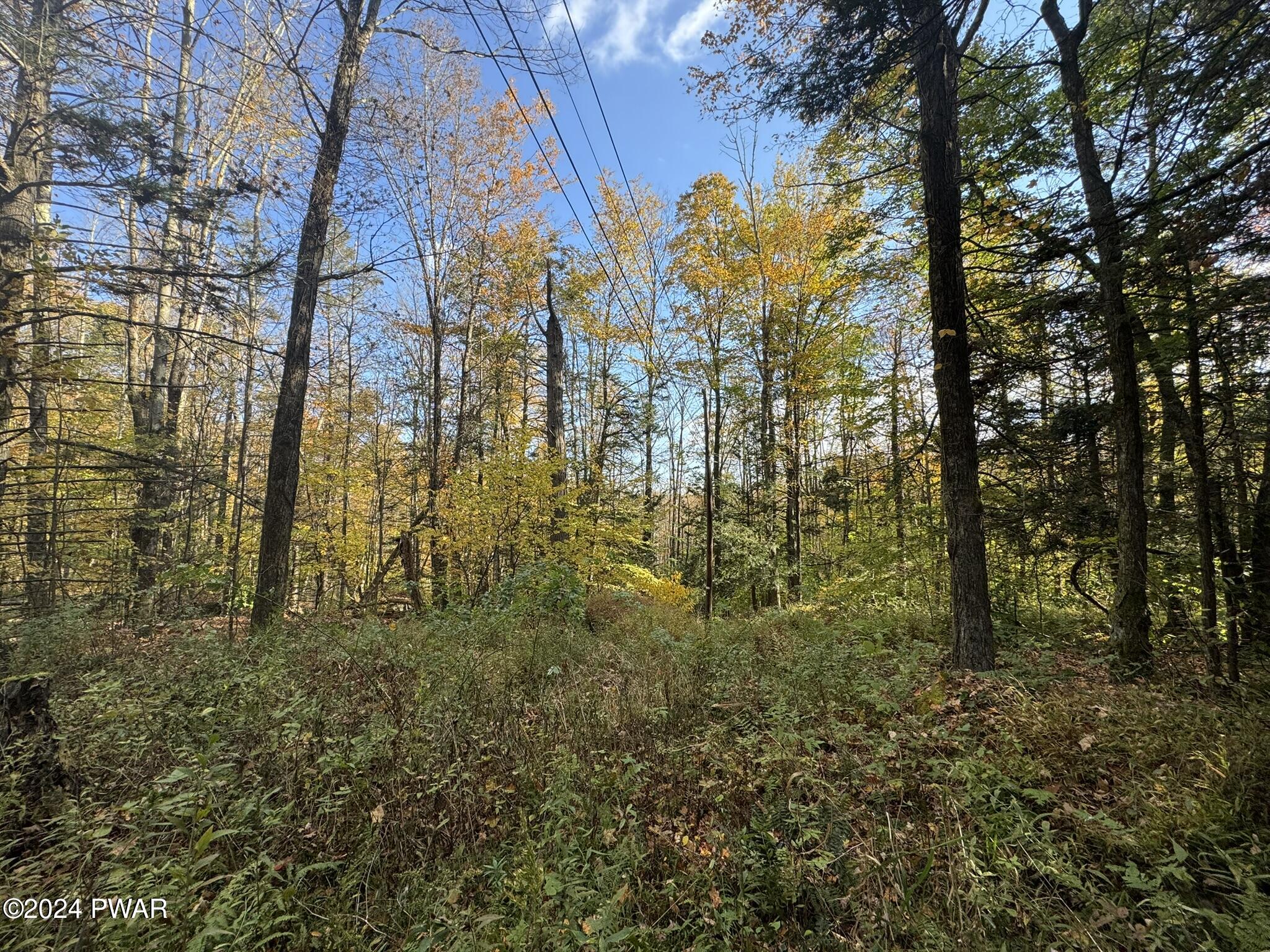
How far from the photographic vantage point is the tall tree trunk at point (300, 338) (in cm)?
583

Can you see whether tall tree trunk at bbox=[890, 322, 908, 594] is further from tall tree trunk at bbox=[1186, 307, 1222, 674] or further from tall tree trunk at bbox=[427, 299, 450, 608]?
tall tree trunk at bbox=[427, 299, 450, 608]

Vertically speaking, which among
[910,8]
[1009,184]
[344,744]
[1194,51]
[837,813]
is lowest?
[837,813]

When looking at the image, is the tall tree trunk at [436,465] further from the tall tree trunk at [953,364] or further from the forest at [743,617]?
the tall tree trunk at [953,364]

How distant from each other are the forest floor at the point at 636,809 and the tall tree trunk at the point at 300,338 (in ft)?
4.83

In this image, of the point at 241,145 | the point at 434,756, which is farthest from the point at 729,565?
the point at 241,145

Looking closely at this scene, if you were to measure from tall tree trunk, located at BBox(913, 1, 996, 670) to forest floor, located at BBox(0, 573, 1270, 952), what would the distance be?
54cm

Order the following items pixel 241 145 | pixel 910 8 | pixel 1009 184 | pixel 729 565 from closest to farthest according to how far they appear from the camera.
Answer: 1. pixel 910 8
2. pixel 1009 184
3. pixel 241 145
4. pixel 729 565

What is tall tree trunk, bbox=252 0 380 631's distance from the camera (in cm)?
583

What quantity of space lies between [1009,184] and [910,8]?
2027 mm

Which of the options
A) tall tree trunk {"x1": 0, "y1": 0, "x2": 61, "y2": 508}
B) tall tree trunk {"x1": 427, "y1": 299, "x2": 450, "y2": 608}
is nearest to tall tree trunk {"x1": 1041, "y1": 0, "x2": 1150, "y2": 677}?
tall tree trunk {"x1": 0, "y1": 0, "x2": 61, "y2": 508}

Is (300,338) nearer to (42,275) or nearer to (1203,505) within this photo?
(42,275)

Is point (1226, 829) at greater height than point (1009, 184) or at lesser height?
lesser

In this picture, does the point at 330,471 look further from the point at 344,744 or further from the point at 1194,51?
the point at 1194,51

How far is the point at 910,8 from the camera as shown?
415 centimetres
